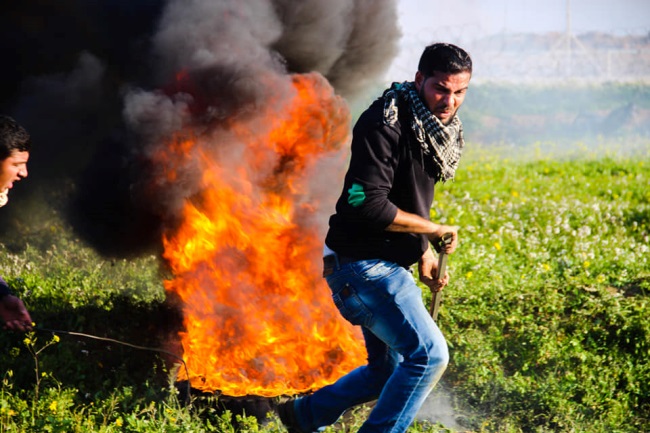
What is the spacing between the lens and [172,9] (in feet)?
19.9

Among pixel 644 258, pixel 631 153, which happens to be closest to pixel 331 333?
pixel 644 258

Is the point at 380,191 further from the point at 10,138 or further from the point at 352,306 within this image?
the point at 10,138

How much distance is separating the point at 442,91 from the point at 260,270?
2014mm

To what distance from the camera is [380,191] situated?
11.7 ft

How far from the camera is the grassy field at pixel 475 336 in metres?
4.66

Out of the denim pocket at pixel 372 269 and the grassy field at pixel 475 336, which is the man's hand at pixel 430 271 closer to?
the denim pocket at pixel 372 269

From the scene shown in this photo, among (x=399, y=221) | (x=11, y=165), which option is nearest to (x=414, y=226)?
(x=399, y=221)

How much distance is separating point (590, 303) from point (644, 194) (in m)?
4.97

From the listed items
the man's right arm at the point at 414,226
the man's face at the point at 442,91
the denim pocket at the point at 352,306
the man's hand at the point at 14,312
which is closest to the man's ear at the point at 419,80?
the man's face at the point at 442,91

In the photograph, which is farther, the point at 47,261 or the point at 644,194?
the point at 644,194

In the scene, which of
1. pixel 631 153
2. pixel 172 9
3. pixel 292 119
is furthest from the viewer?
pixel 631 153

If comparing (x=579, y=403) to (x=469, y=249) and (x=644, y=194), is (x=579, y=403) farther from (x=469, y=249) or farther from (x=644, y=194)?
(x=644, y=194)

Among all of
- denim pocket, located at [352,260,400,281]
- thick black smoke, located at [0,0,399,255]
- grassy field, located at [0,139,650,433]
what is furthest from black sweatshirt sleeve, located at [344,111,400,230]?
thick black smoke, located at [0,0,399,255]

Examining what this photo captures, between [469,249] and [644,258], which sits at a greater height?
[469,249]
